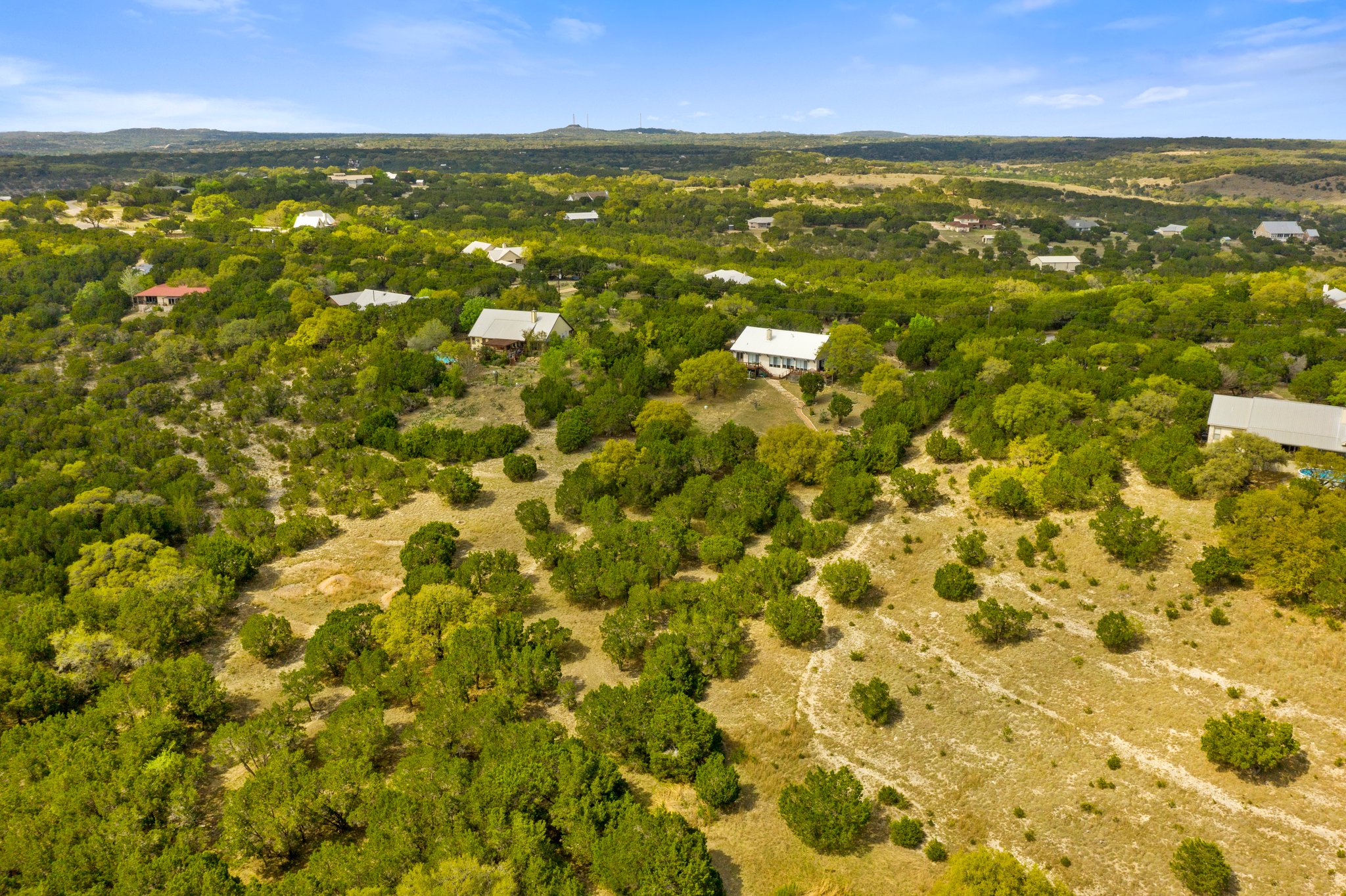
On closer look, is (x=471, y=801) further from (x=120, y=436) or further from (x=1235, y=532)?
(x=120, y=436)

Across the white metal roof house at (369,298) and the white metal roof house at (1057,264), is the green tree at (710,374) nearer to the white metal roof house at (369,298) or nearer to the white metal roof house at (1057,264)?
the white metal roof house at (369,298)

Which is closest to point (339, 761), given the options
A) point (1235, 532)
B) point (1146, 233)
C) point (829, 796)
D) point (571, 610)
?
point (571, 610)

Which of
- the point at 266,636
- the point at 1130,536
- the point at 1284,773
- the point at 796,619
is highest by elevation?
the point at 1130,536

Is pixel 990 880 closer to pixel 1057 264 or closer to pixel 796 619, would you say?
Result: pixel 796 619

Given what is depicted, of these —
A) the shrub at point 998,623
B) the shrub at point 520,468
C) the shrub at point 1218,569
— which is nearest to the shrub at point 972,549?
the shrub at point 998,623

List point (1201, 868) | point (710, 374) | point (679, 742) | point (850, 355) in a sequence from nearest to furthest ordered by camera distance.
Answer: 1. point (1201, 868)
2. point (679, 742)
3. point (710, 374)
4. point (850, 355)

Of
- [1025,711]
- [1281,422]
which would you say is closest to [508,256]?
[1281,422]
